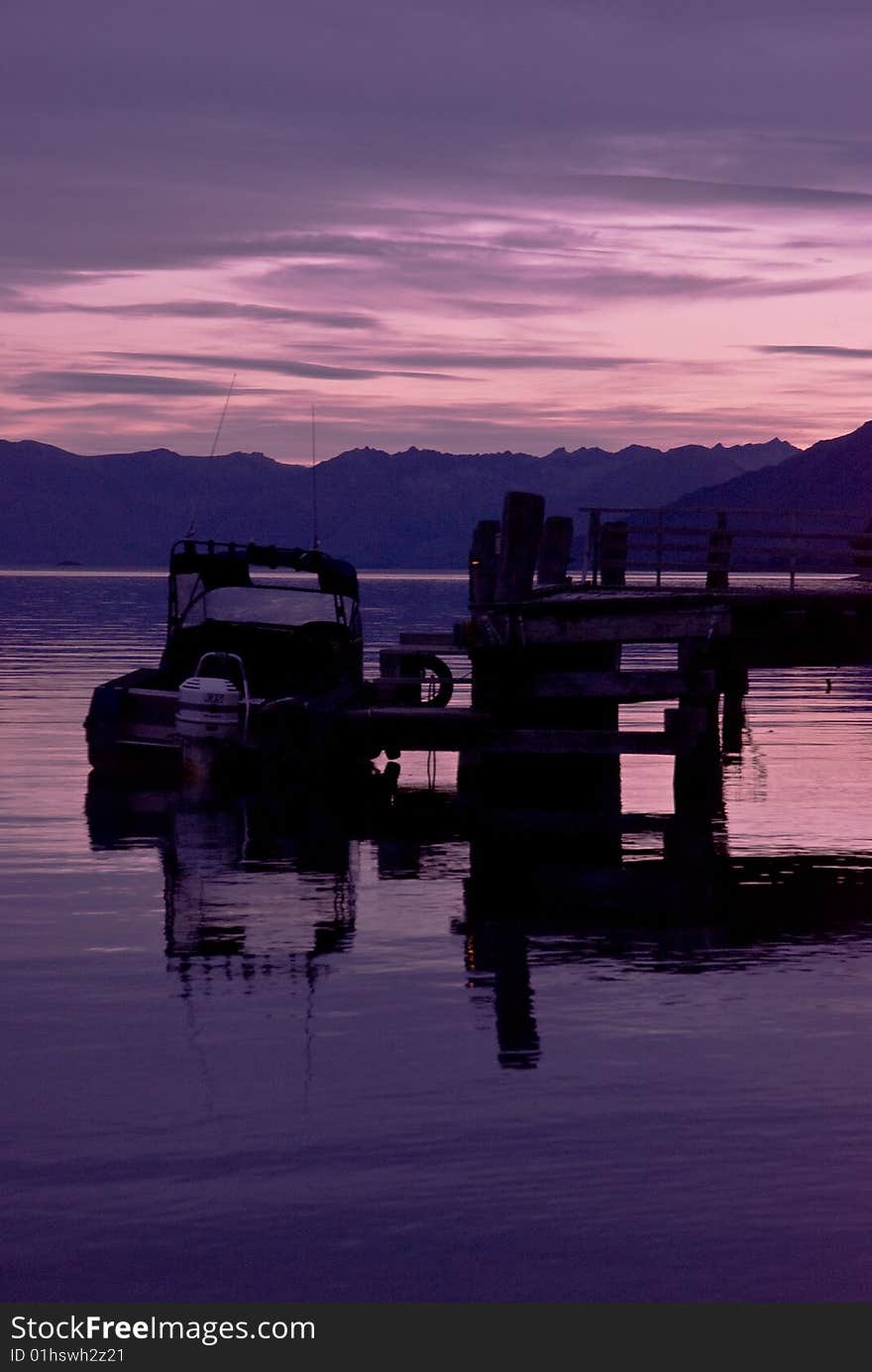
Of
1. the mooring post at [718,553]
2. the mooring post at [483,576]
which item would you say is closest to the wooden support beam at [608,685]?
the mooring post at [483,576]

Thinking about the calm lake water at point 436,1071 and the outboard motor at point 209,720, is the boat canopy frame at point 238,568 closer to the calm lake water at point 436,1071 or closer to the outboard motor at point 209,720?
the outboard motor at point 209,720

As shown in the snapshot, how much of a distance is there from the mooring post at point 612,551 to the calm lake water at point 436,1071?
8.87 metres

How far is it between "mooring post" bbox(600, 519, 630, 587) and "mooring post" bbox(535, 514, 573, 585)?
5.59 feet

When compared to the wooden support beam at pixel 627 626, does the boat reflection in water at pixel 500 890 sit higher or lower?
lower

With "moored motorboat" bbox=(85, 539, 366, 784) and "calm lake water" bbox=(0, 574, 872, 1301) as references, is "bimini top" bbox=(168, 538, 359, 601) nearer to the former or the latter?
"moored motorboat" bbox=(85, 539, 366, 784)

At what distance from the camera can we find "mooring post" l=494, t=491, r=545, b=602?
26391 millimetres

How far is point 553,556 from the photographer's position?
32875 mm

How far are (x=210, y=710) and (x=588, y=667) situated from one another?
602cm

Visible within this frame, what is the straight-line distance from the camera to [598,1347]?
780 centimetres

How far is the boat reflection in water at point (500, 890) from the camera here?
48.9 feet

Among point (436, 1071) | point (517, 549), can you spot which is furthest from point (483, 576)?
point (436, 1071)

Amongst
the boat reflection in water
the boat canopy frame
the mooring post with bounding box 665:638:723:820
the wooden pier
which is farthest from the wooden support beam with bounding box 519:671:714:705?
the boat canopy frame

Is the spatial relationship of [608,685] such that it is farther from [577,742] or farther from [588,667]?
[588,667]

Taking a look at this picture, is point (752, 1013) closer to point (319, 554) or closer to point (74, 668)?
point (319, 554)
